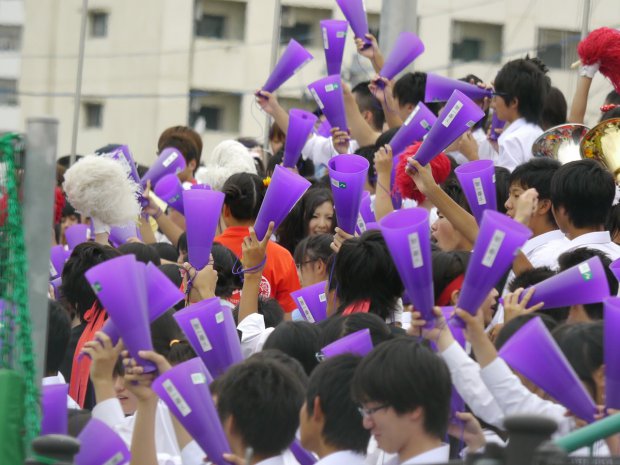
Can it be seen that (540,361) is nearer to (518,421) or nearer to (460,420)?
(460,420)

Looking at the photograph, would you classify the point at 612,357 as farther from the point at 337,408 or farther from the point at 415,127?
the point at 415,127

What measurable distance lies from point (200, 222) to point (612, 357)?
2318 millimetres

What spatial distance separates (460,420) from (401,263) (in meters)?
0.49

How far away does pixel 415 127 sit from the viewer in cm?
632

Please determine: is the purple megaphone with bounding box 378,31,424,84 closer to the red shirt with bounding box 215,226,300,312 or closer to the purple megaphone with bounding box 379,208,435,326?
the red shirt with bounding box 215,226,300,312

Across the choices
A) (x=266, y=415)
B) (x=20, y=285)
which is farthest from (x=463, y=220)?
(x=20, y=285)

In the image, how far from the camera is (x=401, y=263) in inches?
146

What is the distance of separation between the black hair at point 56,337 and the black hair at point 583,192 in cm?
191

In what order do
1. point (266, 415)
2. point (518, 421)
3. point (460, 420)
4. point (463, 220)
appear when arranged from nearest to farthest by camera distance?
point (518, 421)
point (266, 415)
point (460, 420)
point (463, 220)

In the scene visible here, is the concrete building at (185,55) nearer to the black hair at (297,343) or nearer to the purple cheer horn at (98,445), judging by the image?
the black hair at (297,343)

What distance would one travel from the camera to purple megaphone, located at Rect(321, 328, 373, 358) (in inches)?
155

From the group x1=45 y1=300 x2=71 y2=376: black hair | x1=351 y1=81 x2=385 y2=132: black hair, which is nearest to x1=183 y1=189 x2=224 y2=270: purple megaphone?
x1=45 y1=300 x2=71 y2=376: black hair

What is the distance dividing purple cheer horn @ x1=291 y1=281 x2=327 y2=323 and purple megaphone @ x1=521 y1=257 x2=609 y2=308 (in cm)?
Answer: 118

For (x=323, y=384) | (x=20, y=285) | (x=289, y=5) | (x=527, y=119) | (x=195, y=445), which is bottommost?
(x=195, y=445)
